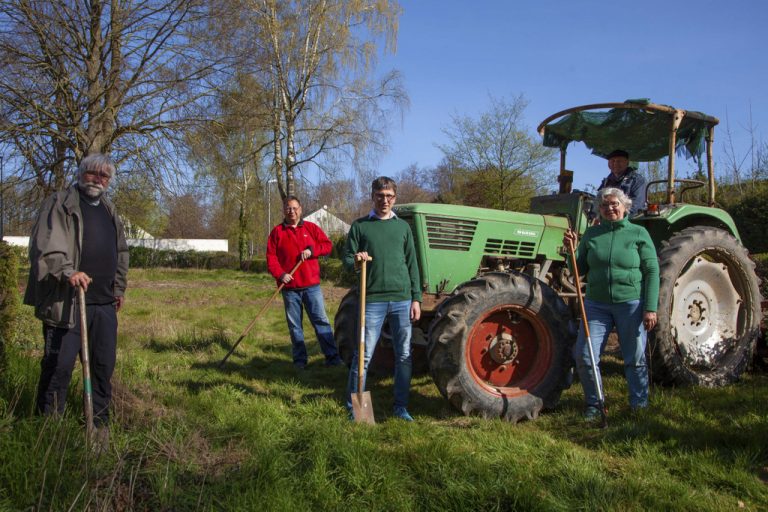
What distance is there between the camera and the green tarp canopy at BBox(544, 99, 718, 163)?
5.45 m

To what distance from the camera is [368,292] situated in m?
4.18

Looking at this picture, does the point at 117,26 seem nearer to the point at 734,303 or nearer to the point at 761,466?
the point at 734,303

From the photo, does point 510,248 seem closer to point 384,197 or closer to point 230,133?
point 384,197

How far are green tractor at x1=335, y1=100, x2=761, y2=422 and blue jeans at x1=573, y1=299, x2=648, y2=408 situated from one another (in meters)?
0.17

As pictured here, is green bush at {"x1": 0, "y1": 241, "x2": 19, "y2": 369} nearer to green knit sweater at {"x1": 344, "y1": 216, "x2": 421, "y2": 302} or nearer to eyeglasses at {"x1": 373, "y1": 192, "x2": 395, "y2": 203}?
green knit sweater at {"x1": 344, "y1": 216, "x2": 421, "y2": 302}

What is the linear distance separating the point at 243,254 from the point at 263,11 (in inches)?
597

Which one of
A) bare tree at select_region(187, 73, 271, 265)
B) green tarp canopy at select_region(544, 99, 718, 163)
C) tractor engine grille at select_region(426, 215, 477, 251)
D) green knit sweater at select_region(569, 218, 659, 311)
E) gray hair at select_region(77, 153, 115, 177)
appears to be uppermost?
bare tree at select_region(187, 73, 271, 265)

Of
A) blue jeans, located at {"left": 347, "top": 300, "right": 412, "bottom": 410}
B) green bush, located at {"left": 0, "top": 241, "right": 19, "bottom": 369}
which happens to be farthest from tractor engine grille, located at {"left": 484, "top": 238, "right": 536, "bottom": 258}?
green bush, located at {"left": 0, "top": 241, "right": 19, "bottom": 369}

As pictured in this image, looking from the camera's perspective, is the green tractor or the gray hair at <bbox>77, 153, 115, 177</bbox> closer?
the gray hair at <bbox>77, 153, 115, 177</bbox>

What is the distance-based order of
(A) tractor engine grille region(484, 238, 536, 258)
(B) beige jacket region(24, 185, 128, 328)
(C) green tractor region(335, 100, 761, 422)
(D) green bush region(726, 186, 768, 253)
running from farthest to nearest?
1. (D) green bush region(726, 186, 768, 253)
2. (A) tractor engine grille region(484, 238, 536, 258)
3. (C) green tractor region(335, 100, 761, 422)
4. (B) beige jacket region(24, 185, 128, 328)

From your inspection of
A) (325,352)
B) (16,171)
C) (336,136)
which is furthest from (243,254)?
(325,352)

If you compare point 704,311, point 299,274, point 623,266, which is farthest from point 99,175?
point 704,311

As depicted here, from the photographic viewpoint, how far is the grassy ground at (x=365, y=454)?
2672 mm

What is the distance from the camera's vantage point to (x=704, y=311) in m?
5.32
